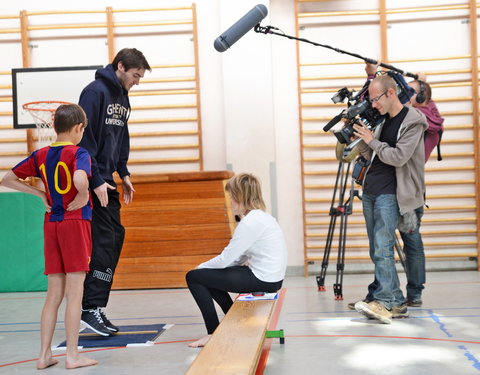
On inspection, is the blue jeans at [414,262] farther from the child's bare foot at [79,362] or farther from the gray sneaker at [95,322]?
the child's bare foot at [79,362]

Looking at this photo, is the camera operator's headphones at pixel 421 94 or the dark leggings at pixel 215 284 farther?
the camera operator's headphones at pixel 421 94

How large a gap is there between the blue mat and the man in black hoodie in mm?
60

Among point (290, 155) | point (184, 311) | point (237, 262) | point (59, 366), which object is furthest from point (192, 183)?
point (59, 366)

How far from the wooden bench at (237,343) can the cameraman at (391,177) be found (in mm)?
904

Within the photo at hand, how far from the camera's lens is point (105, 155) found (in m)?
3.60

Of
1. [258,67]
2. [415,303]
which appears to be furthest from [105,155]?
[258,67]

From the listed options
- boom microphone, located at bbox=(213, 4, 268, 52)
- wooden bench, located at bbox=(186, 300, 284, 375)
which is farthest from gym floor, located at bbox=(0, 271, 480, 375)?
boom microphone, located at bbox=(213, 4, 268, 52)

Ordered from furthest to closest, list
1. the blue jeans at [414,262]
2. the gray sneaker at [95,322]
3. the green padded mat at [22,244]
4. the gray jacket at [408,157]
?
the green padded mat at [22,244] → the blue jeans at [414,262] → the gray jacket at [408,157] → the gray sneaker at [95,322]

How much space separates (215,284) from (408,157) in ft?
4.30

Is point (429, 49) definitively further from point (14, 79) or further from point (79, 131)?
point (79, 131)

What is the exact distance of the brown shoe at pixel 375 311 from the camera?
11.6ft

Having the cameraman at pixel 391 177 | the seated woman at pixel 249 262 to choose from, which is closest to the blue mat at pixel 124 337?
the seated woman at pixel 249 262

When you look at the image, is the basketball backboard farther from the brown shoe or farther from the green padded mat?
the brown shoe

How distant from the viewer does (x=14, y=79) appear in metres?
6.05
